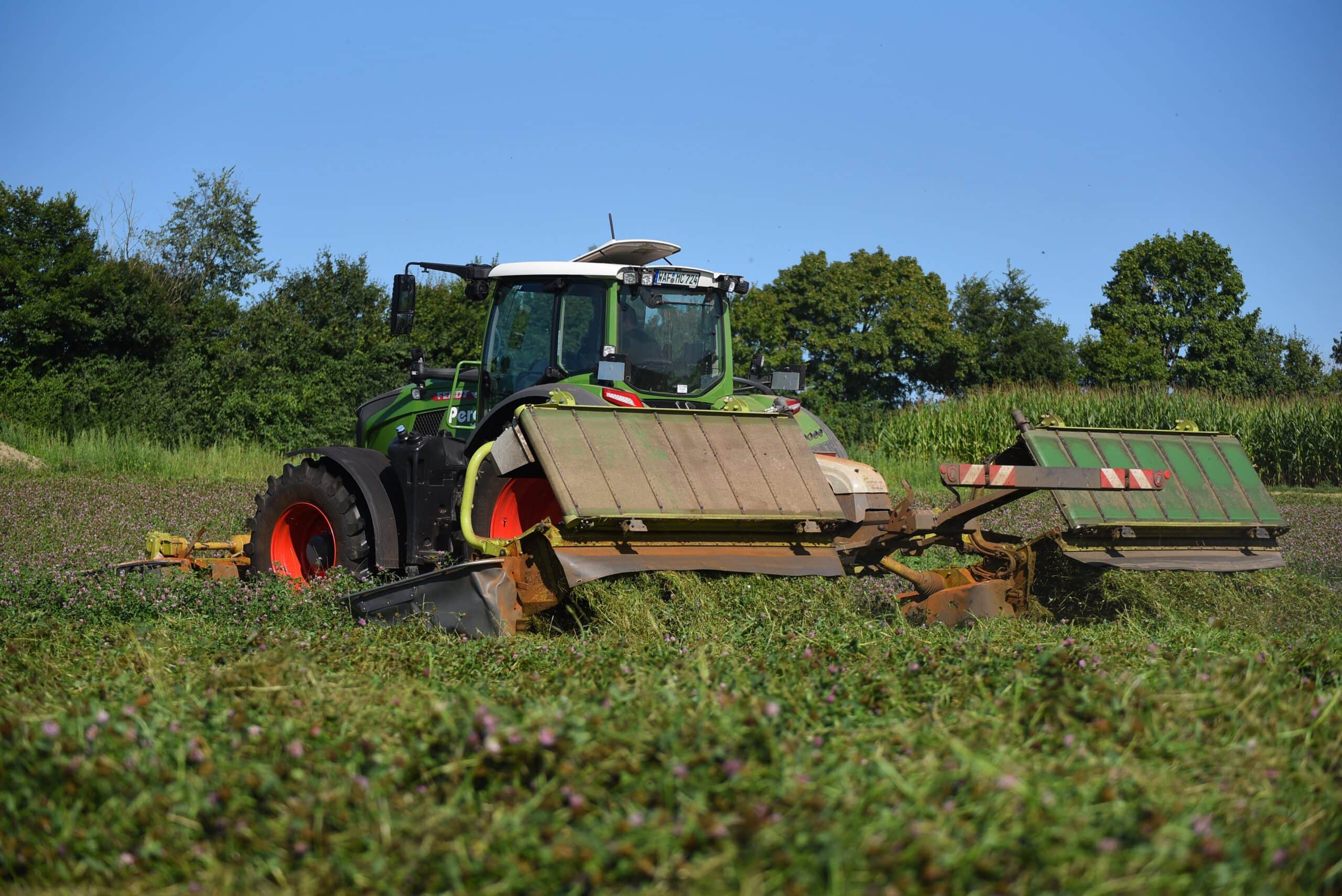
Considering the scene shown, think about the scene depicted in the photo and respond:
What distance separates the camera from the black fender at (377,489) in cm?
721

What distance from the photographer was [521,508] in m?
6.63

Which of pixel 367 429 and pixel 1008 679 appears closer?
pixel 1008 679

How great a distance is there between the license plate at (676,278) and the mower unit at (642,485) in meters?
0.01

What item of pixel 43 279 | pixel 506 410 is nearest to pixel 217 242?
pixel 43 279

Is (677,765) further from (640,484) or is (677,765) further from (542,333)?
(542,333)

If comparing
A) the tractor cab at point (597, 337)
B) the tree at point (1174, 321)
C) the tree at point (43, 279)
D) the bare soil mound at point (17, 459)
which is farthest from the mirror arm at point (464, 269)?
the tree at point (1174, 321)

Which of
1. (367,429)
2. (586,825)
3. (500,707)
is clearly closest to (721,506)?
(500,707)

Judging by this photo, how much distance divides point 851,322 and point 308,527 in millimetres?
36618

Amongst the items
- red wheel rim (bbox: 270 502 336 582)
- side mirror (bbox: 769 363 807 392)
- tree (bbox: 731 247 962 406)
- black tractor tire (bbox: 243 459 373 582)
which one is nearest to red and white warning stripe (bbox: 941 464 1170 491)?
side mirror (bbox: 769 363 807 392)

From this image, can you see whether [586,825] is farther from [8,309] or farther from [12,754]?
[8,309]

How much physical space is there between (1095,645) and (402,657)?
9.59 ft

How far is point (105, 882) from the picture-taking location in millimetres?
2740

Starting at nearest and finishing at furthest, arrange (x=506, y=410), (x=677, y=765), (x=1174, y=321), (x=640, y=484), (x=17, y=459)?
(x=677, y=765)
(x=640, y=484)
(x=506, y=410)
(x=17, y=459)
(x=1174, y=321)

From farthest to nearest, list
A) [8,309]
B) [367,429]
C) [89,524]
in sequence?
[8,309] → [89,524] → [367,429]
